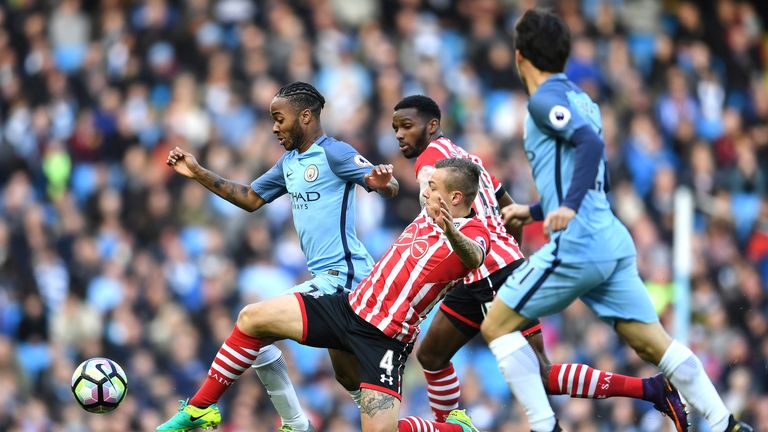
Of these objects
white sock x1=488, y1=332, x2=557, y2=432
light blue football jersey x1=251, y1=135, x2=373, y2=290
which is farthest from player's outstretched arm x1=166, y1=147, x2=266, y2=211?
white sock x1=488, y1=332, x2=557, y2=432

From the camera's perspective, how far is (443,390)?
30.9ft

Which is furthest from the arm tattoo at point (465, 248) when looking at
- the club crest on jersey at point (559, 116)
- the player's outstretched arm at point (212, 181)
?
the player's outstretched arm at point (212, 181)

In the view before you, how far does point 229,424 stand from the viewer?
1465 centimetres

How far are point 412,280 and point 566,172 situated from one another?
1358 millimetres

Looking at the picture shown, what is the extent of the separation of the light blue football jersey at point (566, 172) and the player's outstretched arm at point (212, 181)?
2432 mm

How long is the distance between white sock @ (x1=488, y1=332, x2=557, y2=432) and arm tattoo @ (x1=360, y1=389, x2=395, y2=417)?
0.93 m

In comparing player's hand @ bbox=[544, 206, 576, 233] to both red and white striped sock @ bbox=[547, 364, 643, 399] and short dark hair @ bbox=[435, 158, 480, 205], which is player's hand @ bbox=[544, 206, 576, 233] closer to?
short dark hair @ bbox=[435, 158, 480, 205]

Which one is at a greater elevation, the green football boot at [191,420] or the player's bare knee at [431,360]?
the green football boot at [191,420]

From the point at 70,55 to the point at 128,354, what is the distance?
18.7ft

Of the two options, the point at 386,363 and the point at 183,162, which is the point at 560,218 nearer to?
the point at 386,363

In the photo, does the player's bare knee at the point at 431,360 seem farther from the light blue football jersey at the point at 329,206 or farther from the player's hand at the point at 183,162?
the player's hand at the point at 183,162

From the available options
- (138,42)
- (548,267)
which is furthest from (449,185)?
(138,42)

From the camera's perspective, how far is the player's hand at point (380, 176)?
8406 mm

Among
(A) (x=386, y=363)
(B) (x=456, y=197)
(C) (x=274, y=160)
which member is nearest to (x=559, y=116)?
(B) (x=456, y=197)
